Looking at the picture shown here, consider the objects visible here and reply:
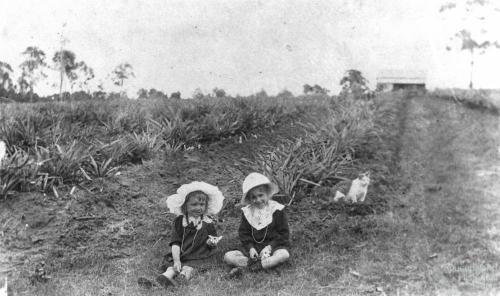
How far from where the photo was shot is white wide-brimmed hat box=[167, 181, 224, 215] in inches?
161

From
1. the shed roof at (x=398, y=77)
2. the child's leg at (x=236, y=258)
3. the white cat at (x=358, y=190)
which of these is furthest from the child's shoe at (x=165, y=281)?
the shed roof at (x=398, y=77)

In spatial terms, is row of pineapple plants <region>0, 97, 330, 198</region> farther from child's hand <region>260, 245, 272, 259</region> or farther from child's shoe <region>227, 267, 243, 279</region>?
child's hand <region>260, 245, 272, 259</region>

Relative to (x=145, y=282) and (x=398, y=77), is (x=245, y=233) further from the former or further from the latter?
(x=398, y=77)

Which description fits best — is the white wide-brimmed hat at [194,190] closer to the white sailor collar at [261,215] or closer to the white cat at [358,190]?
the white sailor collar at [261,215]

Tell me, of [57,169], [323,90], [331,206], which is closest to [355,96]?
[323,90]

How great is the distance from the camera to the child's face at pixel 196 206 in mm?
4098

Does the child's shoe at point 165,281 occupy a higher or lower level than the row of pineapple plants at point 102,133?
lower

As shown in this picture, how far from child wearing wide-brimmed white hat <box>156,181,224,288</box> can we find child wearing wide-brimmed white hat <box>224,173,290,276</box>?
0.80ft

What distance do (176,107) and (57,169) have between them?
4.10 m

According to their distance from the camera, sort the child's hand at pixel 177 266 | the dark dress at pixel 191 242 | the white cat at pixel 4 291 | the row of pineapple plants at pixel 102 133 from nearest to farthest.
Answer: the white cat at pixel 4 291 < the child's hand at pixel 177 266 < the dark dress at pixel 191 242 < the row of pineapple plants at pixel 102 133

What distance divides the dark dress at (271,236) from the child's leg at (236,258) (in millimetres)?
121

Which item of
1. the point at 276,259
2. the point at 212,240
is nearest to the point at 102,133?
the point at 212,240

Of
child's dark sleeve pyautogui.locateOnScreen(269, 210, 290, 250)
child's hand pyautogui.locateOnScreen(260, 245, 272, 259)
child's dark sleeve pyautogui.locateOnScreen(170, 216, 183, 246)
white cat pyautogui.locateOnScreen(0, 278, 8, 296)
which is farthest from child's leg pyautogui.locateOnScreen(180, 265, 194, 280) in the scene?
white cat pyautogui.locateOnScreen(0, 278, 8, 296)

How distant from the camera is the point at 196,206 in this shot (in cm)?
410
